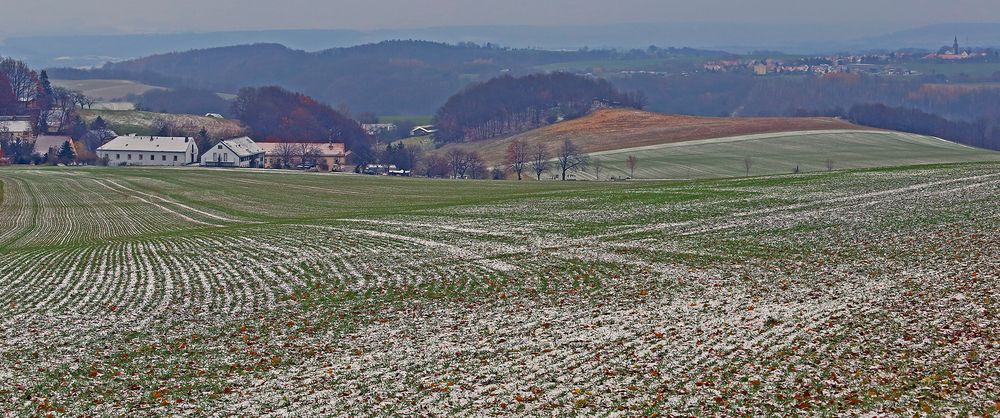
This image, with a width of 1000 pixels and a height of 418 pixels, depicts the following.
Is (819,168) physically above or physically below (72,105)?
below

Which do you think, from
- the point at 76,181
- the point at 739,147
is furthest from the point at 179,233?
the point at 739,147

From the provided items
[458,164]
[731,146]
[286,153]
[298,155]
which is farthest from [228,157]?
[731,146]

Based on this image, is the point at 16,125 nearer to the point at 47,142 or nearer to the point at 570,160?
the point at 47,142

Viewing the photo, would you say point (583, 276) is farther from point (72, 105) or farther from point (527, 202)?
point (72, 105)

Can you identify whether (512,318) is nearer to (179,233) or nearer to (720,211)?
(720,211)

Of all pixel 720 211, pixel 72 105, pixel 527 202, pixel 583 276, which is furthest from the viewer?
pixel 72 105

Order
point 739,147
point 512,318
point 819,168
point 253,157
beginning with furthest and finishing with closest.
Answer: point 253,157
point 739,147
point 819,168
point 512,318

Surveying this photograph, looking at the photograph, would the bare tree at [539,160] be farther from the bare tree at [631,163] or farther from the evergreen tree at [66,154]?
the evergreen tree at [66,154]

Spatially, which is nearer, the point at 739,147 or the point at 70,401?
the point at 70,401
